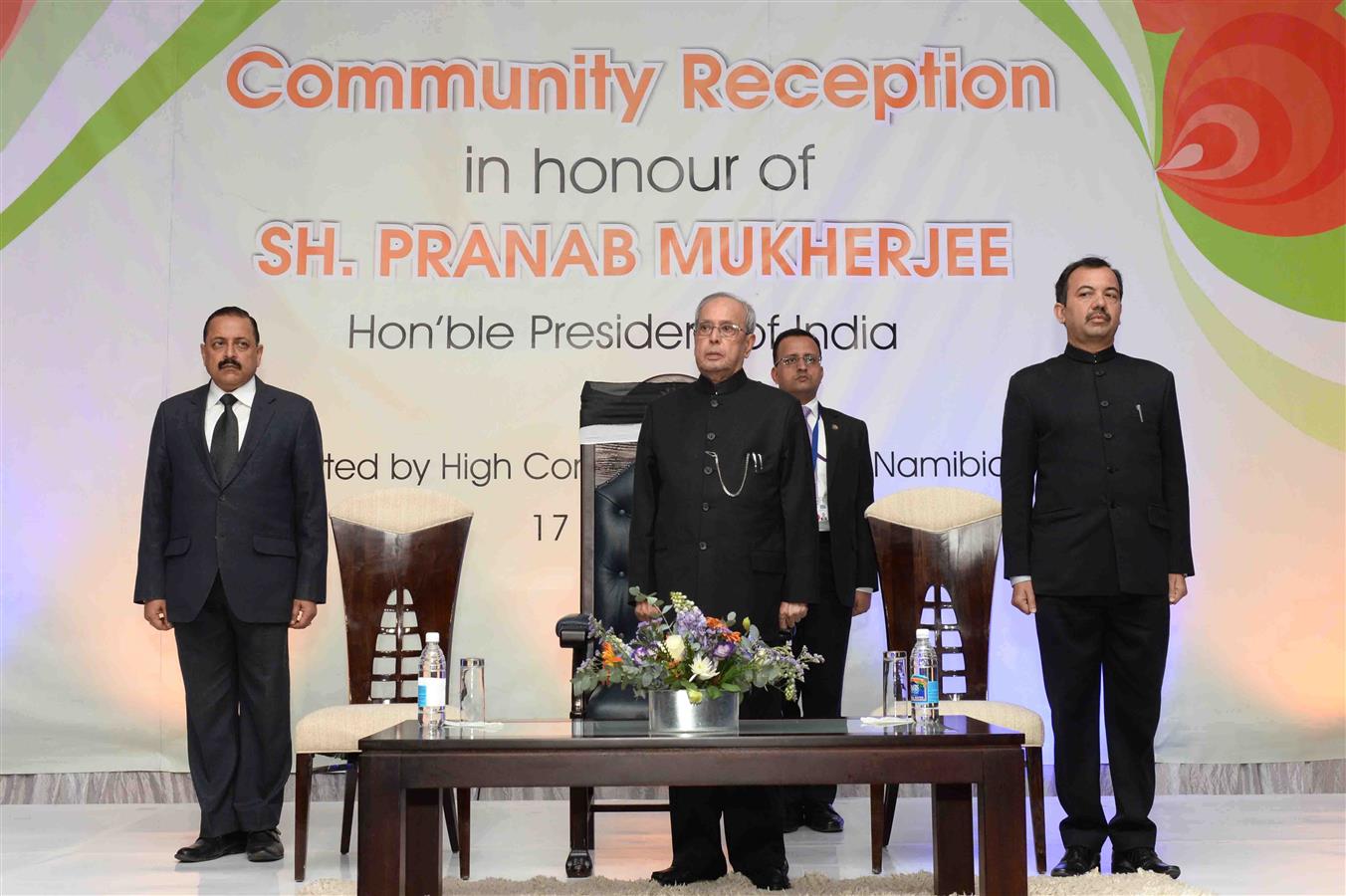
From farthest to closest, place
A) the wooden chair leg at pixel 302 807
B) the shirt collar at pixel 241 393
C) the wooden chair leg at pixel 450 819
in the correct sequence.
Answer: the shirt collar at pixel 241 393
the wooden chair leg at pixel 450 819
the wooden chair leg at pixel 302 807

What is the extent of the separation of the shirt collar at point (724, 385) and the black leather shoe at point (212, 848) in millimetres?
2063

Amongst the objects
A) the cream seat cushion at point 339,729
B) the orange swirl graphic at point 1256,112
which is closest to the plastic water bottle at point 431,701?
the cream seat cushion at point 339,729

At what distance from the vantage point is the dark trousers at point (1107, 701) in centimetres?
391

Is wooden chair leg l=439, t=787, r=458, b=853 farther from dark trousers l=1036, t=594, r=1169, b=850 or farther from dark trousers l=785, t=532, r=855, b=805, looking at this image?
dark trousers l=1036, t=594, r=1169, b=850

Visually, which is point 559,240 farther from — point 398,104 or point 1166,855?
point 1166,855

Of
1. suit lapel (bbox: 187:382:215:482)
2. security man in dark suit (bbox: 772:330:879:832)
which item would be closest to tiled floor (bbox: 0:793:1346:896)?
security man in dark suit (bbox: 772:330:879:832)

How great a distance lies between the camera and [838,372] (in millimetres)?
5672

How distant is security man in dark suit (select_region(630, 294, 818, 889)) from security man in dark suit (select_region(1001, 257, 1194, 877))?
0.69 m

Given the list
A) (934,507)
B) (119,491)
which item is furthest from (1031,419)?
(119,491)

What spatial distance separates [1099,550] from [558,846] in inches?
76.9

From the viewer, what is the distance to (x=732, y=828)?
3686mm

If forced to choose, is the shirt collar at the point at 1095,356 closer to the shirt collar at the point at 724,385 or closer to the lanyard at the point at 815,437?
the shirt collar at the point at 724,385

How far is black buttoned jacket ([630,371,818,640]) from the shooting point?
378cm

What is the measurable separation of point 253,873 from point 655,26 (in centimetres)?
366
